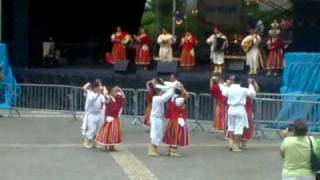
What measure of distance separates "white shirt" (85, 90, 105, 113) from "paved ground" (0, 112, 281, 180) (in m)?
0.85

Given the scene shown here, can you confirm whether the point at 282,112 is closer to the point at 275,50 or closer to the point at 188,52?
the point at 275,50

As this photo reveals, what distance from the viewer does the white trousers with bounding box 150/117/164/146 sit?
1577 cm

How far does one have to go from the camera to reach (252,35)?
2795 centimetres

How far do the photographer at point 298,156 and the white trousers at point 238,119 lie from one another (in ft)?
23.2

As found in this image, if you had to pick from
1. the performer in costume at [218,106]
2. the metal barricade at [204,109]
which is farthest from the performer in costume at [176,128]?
the metal barricade at [204,109]

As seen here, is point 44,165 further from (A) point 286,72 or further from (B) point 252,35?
(B) point 252,35

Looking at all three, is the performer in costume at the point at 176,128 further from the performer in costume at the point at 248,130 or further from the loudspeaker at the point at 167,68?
the loudspeaker at the point at 167,68

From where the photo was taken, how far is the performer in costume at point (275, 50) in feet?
86.7

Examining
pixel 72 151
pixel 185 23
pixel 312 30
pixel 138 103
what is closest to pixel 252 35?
pixel 312 30

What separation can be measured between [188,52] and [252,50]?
2.77 metres

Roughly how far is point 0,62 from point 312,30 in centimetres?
990

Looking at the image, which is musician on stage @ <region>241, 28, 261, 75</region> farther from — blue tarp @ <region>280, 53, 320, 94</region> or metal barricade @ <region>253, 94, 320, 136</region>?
metal barricade @ <region>253, 94, 320, 136</region>

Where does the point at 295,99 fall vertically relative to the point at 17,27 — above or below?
below

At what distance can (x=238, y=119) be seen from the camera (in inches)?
660
